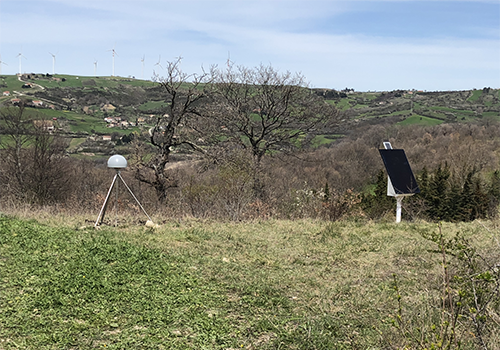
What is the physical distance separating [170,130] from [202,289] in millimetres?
10522

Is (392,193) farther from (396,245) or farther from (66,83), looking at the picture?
(66,83)

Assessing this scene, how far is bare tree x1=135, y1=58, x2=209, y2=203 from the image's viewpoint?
1461 centimetres

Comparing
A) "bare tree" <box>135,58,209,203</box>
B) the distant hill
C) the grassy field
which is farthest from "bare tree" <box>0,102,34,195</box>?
the distant hill

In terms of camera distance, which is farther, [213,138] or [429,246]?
[213,138]

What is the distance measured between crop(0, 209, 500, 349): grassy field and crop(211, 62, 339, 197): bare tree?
36.1ft

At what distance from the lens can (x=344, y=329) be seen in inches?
166

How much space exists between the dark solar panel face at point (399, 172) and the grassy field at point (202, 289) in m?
3.48

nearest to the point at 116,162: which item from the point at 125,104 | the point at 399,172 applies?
the point at 399,172

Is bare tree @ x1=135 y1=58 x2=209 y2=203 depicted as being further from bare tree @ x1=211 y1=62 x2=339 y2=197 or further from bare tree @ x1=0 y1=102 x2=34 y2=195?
bare tree @ x1=0 y1=102 x2=34 y2=195

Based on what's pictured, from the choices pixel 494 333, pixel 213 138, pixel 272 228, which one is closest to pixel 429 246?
pixel 272 228

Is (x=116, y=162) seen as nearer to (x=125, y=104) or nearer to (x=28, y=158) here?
(x=28, y=158)

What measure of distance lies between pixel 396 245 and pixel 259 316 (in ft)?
15.0

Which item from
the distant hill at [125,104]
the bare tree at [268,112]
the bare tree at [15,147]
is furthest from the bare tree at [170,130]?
the distant hill at [125,104]

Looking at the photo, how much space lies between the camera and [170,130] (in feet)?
49.2
